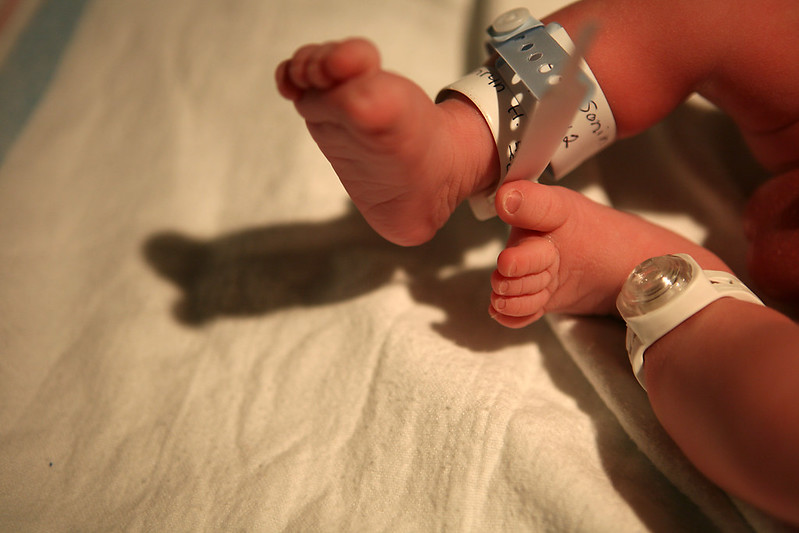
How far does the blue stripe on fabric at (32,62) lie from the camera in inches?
33.2

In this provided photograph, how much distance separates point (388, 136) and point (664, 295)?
281 mm

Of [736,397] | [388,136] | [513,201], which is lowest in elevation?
[736,397]

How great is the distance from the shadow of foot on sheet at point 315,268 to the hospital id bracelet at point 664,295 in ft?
0.50

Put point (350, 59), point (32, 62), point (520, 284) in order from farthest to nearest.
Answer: point (32, 62), point (520, 284), point (350, 59)

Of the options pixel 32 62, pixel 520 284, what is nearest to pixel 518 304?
pixel 520 284

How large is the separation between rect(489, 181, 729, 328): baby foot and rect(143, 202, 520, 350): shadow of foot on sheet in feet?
0.31

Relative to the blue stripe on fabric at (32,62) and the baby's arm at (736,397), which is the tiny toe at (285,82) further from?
the blue stripe on fabric at (32,62)

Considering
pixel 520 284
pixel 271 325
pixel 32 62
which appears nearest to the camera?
pixel 520 284

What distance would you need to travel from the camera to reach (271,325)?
0.64 metres

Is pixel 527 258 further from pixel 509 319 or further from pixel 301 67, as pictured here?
pixel 301 67

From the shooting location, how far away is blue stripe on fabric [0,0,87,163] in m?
0.84

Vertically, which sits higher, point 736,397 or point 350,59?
point 350,59

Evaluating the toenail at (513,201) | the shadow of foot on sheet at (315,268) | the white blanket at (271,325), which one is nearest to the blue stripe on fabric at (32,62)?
the white blanket at (271,325)

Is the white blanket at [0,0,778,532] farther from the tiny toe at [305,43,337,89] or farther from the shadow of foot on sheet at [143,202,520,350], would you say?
the tiny toe at [305,43,337,89]
